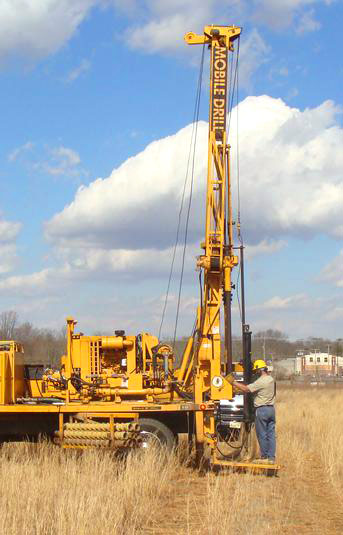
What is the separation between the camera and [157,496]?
37.3ft

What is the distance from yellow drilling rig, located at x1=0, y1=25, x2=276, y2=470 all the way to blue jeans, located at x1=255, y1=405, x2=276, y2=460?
1.45ft

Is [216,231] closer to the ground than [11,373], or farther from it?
farther from it

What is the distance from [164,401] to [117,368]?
119cm

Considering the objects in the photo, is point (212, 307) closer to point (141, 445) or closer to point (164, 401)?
point (164, 401)

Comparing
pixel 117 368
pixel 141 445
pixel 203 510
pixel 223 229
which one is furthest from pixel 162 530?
pixel 223 229

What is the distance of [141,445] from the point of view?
14.4 meters

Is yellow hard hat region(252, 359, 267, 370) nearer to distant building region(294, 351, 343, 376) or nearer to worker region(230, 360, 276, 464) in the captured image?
worker region(230, 360, 276, 464)

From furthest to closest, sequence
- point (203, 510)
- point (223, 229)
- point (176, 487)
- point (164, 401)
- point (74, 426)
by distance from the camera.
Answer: point (223, 229) → point (164, 401) → point (74, 426) → point (176, 487) → point (203, 510)

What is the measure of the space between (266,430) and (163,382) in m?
2.30

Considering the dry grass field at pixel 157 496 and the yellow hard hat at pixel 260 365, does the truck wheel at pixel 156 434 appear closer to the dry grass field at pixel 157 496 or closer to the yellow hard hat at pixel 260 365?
the dry grass field at pixel 157 496

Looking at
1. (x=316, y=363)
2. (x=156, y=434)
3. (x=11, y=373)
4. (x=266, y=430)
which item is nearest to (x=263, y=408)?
(x=266, y=430)

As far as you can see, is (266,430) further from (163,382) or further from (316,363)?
(316,363)

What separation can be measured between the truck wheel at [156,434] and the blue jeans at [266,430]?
61.1 inches

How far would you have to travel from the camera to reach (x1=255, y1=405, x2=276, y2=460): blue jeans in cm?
1415
